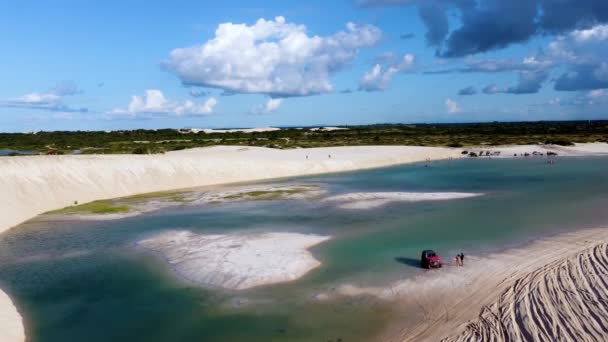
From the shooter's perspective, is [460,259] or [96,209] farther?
[96,209]

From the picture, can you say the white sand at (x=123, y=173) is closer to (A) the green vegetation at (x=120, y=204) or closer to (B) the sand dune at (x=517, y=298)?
(A) the green vegetation at (x=120, y=204)

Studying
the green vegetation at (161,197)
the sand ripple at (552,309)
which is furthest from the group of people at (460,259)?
the green vegetation at (161,197)

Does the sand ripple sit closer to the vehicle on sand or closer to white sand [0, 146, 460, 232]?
the vehicle on sand

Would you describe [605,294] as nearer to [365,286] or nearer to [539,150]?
[365,286]

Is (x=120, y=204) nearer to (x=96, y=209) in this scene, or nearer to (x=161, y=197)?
(x=96, y=209)

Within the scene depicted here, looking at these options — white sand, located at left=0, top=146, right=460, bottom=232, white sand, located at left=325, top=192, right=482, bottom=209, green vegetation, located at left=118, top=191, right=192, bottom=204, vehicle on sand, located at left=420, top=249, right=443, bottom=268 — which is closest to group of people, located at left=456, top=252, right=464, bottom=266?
vehicle on sand, located at left=420, top=249, right=443, bottom=268

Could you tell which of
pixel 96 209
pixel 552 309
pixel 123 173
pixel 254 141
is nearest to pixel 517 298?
pixel 552 309
